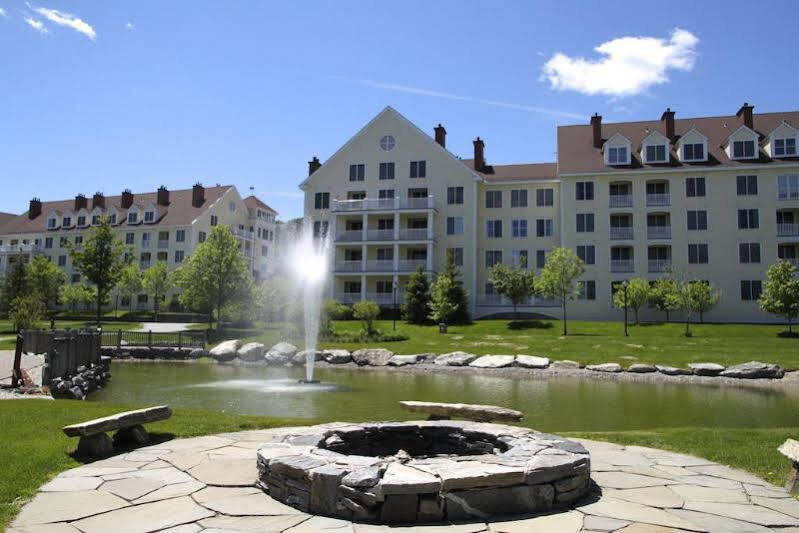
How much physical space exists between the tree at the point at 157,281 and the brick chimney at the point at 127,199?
1693 cm

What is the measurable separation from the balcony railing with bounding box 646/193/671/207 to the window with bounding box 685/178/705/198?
56.4 inches

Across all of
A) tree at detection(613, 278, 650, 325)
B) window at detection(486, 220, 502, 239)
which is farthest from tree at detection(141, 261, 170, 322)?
tree at detection(613, 278, 650, 325)

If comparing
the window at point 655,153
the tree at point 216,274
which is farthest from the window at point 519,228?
the tree at point 216,274

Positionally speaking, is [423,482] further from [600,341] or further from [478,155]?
[478,155]

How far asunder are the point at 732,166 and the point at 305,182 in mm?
33765

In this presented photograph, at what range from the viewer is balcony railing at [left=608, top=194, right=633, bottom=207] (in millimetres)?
45438

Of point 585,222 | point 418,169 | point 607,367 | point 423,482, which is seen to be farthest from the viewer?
point 418,169

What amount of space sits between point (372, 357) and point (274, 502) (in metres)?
21.1

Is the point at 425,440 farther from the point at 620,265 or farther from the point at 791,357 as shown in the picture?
the point at 620,265

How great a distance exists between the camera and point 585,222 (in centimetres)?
4597

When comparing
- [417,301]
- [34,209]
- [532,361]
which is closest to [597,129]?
[417,301]

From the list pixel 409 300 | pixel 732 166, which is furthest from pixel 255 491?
pixel 732 166

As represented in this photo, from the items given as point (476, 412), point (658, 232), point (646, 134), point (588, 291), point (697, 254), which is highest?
point (646, 134)

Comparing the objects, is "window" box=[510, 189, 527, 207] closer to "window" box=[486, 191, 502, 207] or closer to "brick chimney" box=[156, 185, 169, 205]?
"window" box=[486, 191, 502, 207]
